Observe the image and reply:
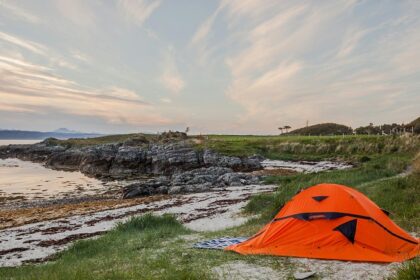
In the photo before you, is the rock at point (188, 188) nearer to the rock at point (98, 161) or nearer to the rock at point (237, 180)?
the rock at point (237, 180)

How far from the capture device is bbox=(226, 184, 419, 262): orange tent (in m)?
10.9

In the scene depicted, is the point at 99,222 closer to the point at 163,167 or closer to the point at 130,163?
the point at 163,167

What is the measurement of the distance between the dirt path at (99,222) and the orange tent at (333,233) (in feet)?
23.4

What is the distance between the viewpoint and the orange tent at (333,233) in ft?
35.6

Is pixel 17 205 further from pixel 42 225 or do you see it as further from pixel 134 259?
pixel 134 259

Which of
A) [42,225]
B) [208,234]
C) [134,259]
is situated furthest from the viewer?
[42,225]

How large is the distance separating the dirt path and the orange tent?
7.13 metres

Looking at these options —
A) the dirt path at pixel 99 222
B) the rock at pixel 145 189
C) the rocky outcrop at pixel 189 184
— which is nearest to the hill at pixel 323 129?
the rocky outcrop at pixel 189 184

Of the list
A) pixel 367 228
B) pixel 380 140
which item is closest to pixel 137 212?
pixel 367 228

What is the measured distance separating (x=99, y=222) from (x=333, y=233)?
16777 millimetres

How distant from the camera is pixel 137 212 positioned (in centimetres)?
2692

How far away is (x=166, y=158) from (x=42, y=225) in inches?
1594

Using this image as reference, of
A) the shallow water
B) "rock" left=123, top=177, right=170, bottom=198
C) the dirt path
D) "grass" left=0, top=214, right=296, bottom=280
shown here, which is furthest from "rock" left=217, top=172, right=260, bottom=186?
"grass" left=0, top=214, right=296, bottom=280

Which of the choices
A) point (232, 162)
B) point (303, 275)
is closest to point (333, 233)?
point (303, 275)
